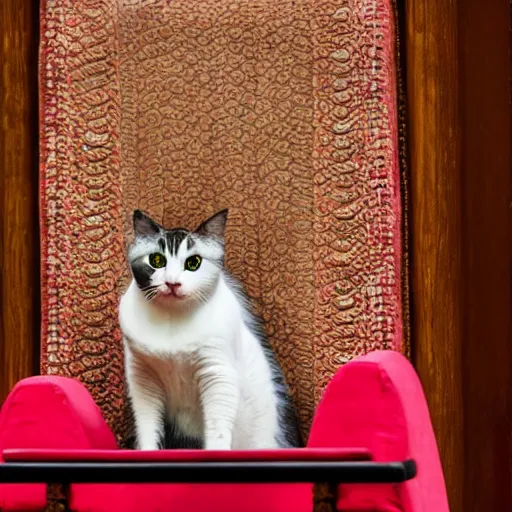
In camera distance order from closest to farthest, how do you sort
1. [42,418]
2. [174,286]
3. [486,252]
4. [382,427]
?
[382,427], [42,418], [174,286], [486,252]

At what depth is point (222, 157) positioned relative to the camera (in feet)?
5.29

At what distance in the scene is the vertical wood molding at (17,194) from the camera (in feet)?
5.47

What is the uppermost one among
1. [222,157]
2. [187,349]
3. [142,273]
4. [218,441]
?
[222,157]

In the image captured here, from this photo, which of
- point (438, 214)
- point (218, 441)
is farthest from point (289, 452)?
point (438, 214)

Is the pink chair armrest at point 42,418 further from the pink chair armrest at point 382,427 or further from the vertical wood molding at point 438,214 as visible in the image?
the vertical wood molding at point 438,214

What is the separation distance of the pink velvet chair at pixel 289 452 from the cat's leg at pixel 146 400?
133 millimetres

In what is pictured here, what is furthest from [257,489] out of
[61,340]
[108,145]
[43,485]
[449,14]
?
[449,14]

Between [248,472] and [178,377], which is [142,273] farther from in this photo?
[248,472]

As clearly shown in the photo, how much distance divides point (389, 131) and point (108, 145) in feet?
1.52

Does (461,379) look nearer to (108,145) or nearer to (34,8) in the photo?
(108,145)

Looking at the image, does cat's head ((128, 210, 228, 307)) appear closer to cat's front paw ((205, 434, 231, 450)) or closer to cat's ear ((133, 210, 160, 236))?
cat's ear ((133, 210, 160, 236))

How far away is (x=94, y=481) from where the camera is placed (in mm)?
1012

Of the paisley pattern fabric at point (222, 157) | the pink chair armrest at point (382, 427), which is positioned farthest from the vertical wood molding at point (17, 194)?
the pink chair armrest at point (382, 427)

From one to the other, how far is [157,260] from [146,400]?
8.2 inches
